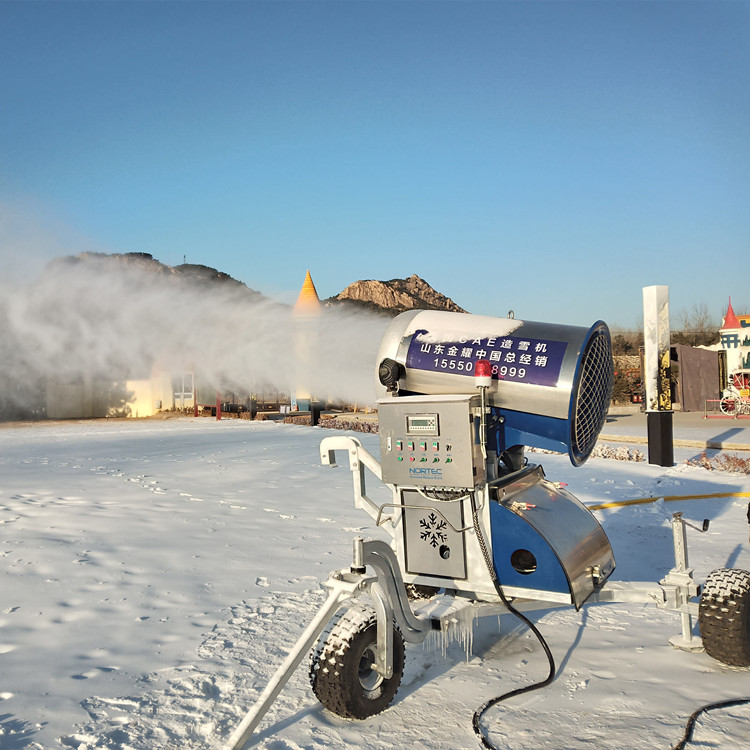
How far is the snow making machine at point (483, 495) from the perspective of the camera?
374 centimetres

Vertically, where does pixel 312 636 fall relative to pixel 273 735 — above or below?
above

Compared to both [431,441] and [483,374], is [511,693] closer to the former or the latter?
[431,441]

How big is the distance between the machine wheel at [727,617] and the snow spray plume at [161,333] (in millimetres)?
3009

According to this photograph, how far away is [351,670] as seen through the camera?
134 inches

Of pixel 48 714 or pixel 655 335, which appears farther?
pixel 655 335

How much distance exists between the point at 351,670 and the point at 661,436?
404 inches

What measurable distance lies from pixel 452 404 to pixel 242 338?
442 inches

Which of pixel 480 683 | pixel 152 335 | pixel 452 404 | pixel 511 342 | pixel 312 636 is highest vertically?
pixel 152 335

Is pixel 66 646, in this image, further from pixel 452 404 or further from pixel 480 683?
pixel 452 404

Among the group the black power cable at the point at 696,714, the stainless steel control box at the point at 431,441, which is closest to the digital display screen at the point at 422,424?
the stainless steel control box at the point at 431,441

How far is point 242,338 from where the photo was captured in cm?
1448

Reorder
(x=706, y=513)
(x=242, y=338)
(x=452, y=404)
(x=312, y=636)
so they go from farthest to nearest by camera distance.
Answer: (x=242, y=338), (x=706, y=513), (x=452, y=404), (x=312, y=636)

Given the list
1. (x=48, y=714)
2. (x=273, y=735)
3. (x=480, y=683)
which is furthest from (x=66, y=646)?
(x=480, y=683)

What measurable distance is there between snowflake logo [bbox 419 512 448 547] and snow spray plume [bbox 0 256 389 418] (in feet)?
5.52
